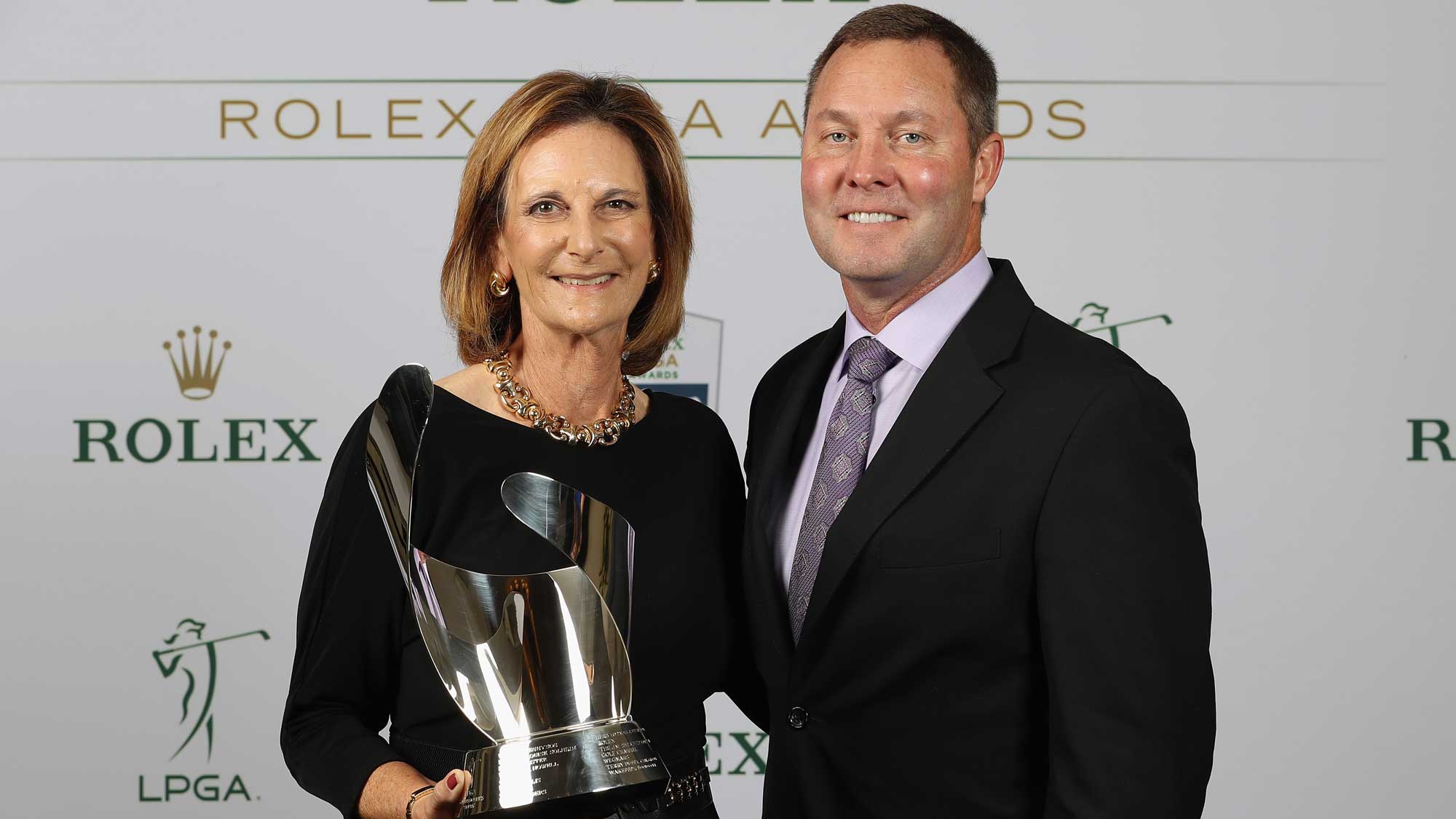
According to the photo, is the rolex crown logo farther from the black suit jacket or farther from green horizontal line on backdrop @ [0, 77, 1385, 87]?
the black suit jacket

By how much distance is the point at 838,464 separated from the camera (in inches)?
67.8

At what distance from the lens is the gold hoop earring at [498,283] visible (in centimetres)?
187

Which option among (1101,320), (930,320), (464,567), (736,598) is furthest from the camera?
(1101,320)

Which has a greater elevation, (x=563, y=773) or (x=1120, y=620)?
(x=1120, y=620)

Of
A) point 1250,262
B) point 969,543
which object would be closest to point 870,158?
point 969,543

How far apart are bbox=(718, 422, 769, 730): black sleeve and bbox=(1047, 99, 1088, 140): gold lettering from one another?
149 cm

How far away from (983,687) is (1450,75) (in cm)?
236

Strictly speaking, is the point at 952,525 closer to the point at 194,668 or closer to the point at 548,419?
the point at 548,419

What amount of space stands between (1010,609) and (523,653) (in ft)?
1.90

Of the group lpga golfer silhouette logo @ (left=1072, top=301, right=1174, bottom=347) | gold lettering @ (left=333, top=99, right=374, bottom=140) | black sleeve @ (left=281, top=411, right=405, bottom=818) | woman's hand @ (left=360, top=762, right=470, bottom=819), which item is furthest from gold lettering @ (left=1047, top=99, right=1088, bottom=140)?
woman's hand @ (left=360, top=762, right=470, bottom=819)

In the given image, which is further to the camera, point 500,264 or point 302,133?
point 302,133

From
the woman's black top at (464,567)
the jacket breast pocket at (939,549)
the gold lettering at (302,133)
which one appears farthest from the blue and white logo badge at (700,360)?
the jacket breast pocket at (939,549)

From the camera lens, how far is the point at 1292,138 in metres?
3.09

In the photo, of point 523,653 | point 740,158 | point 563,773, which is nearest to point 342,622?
point 523,653
